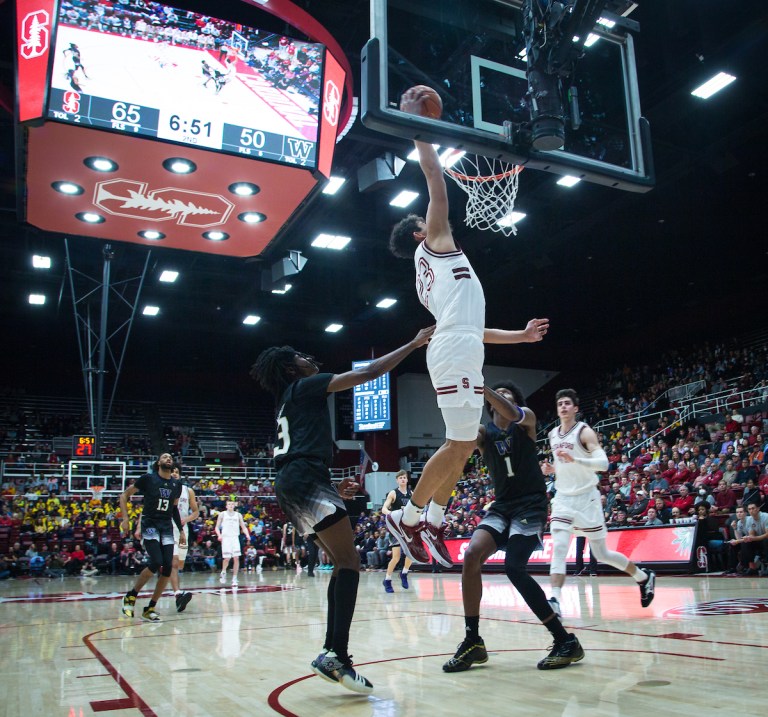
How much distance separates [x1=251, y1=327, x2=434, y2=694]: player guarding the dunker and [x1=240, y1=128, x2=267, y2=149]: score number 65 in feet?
19.2

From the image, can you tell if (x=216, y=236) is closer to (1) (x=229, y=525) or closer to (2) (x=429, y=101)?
(1) (x=229, y=525)

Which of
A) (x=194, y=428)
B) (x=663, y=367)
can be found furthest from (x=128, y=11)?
(x=194, y=428)

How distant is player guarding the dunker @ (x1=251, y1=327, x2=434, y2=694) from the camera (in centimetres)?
366

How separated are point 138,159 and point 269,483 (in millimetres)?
20778

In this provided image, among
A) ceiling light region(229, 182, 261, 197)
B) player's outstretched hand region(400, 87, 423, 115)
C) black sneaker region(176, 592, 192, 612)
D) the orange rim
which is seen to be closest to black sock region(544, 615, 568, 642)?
player's outstretched hand region(400, 87, 423, 115)

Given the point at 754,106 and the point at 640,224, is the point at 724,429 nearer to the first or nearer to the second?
the point at 640,224

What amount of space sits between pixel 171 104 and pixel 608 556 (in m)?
7.21

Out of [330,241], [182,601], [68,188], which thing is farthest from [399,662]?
[330,241]

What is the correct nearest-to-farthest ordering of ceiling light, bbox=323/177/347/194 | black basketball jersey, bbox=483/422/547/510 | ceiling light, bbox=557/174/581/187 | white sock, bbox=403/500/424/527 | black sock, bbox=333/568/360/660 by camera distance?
1. black sock, bbox=333/568/360/660
2. white sock, bbox=403/500/424/527
3. black basketball jersey, bbox=483/422/547/510
4. ceiling light, bbox=557/174/581/187
5. ceiling light, bbox=323/177/347/194

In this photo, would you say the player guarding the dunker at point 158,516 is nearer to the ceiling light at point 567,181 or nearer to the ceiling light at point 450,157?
the ceiling light at point 450,157

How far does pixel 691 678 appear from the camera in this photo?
11.7 feet

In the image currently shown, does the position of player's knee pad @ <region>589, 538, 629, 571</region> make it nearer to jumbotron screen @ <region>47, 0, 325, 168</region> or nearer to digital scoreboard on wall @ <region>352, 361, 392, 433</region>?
jumbotron screen @ <region>47, 0, 325, 168</region>

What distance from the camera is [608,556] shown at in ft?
22.0

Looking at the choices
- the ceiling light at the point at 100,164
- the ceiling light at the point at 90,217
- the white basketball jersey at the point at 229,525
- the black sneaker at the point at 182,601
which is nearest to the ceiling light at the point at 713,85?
the ceiling light at the point at 100,164
